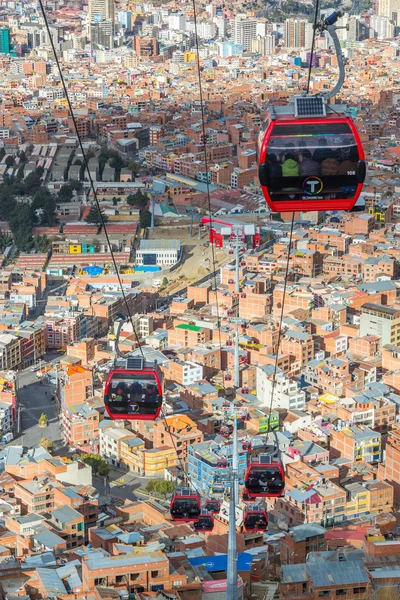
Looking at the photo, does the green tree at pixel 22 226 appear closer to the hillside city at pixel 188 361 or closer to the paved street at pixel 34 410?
the hillside city at pixel 188 361

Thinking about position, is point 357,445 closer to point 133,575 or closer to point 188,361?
A: point 188,361

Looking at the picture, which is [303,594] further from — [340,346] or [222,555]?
[340,346]

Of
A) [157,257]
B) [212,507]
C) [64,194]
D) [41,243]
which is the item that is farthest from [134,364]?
[64,194]

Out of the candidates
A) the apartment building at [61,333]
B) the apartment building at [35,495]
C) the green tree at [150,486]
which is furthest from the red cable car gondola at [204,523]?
the apartment building at [61,333]

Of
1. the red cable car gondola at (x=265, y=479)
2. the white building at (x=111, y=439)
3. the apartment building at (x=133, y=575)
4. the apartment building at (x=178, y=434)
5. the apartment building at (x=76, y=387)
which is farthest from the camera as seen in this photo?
the apartment building at (x=76, y=387)

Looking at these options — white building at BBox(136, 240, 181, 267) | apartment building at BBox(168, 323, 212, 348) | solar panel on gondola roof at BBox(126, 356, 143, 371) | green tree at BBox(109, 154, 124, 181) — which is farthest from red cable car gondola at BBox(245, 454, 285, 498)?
green tree at BBox(109, 154, 124, 181)

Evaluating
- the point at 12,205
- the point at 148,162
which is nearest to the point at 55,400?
the point at 12,205

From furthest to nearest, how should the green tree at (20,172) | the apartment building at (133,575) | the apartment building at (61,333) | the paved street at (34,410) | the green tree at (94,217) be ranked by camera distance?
1. the green tree at (20,172)
2. the green tree at (94,217)
3. the apartment building at (61,333)
4. the paved street at (34,410)
5. the apartment building at (133,575)
